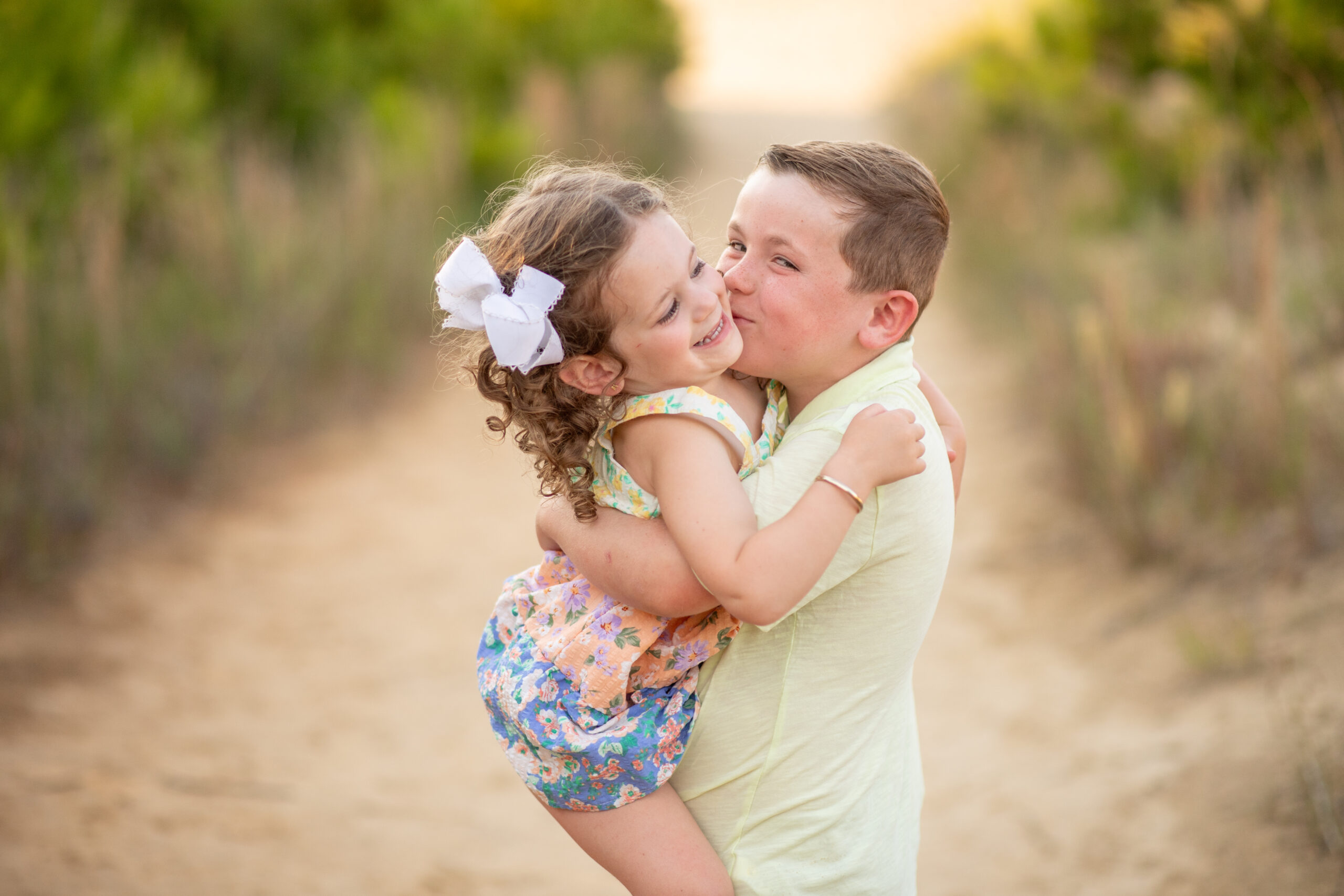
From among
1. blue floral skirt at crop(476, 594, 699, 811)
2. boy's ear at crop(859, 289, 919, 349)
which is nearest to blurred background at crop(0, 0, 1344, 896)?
boy's ear at crop(859, 289, 919, 349)

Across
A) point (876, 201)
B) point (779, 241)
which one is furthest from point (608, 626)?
point (876, 201)

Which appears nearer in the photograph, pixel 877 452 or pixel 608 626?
pixel 877 452

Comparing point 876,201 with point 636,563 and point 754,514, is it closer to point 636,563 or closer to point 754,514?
point 754,514

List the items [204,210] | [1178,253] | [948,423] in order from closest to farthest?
[948,423], [204,210], [1178,253]

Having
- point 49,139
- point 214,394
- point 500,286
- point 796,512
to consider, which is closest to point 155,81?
point 49,139

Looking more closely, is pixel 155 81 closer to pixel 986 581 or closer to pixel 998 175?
pixel 986 581

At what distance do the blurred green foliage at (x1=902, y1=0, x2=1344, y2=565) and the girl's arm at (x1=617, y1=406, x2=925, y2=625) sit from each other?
9.83 ft

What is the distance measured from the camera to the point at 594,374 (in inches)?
71.6

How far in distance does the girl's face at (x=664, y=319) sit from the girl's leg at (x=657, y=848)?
674 mm

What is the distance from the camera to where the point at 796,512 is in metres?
1.61

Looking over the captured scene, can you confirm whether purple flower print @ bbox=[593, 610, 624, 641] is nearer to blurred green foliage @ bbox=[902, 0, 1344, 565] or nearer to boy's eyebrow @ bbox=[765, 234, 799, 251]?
boy's eyebrow @ bbox=[765, 234, 799, 251]

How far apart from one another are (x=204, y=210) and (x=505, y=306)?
20.2ft

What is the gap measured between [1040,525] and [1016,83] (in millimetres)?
7389

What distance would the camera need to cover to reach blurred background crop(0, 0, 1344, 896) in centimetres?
363
